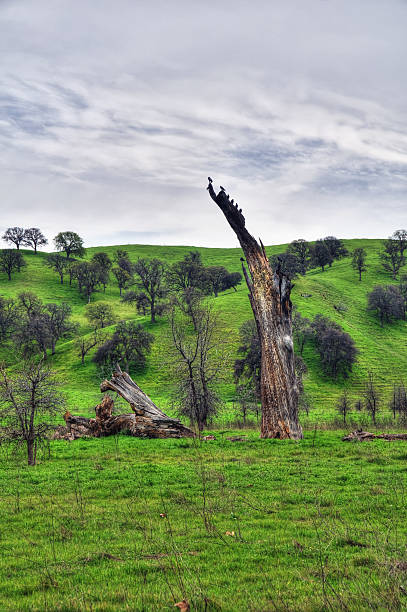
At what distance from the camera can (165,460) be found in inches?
611

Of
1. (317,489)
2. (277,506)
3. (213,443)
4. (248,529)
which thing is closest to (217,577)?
(248,529)

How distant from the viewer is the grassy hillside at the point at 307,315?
56562 millimetres

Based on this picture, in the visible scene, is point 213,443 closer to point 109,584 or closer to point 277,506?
point 277,506

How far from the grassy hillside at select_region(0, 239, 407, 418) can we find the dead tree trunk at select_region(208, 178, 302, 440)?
169 inches

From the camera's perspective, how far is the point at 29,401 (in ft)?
47.9

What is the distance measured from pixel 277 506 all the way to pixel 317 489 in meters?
1.87

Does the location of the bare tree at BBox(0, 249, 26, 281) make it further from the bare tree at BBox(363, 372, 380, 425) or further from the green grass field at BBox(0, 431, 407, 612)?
the green grass field at BBox(0, 431, 407, 612)

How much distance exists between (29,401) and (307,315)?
65.8 meters

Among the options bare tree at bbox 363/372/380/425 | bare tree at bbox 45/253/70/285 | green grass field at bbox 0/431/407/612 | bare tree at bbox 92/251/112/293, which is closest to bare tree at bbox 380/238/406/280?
bare tree at bbox 363/372/380/425

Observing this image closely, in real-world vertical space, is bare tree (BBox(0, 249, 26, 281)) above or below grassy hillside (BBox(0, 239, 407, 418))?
above

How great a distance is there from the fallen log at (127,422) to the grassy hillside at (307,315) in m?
3.55

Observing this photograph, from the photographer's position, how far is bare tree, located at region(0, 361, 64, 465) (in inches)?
571

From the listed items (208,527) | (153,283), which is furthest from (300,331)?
(208,527)

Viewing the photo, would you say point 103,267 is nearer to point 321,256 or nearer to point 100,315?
point 100,315
